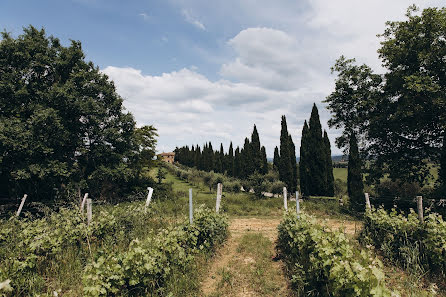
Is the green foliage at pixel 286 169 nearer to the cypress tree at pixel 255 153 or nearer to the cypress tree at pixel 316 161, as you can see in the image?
the cypress tree at pixel 316 161

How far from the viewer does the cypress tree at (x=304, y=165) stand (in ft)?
85.6

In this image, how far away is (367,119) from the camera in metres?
16.4

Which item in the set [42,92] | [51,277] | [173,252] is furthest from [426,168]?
[42,92]

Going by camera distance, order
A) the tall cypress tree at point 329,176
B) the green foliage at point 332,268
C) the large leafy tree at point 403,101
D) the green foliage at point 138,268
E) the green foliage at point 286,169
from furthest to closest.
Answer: the green foliage at point 286,169
the tall cypress tree at point 329,176
the large leafy tree at point 403,101
the green foliage at point 138,268
the green foliage at point 332,268

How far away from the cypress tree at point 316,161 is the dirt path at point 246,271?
1893cm

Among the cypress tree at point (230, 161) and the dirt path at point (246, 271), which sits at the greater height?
the cypress tree at point (230, 161)

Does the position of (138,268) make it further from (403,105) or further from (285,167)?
(285,167)

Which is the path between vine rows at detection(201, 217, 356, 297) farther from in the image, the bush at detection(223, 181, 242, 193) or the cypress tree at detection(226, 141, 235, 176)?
the cypress tree at detection(226, 141, 235, 176)

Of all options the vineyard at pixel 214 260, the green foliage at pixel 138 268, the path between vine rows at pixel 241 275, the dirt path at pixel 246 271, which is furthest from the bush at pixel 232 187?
the green foliage at pixel 138 268

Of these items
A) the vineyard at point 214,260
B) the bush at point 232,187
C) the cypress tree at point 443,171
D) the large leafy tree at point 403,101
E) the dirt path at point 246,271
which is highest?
the large leafy tree at point 403,101

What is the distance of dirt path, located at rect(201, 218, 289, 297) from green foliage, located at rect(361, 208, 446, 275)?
2.83 meters

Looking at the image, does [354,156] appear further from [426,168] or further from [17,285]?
[17,285]

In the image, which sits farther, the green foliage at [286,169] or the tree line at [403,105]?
the green foliage at [286,169]

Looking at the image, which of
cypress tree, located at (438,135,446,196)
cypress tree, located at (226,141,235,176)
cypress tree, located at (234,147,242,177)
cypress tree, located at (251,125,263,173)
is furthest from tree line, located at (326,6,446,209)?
cypress tree, located at (226,141,235,176)
